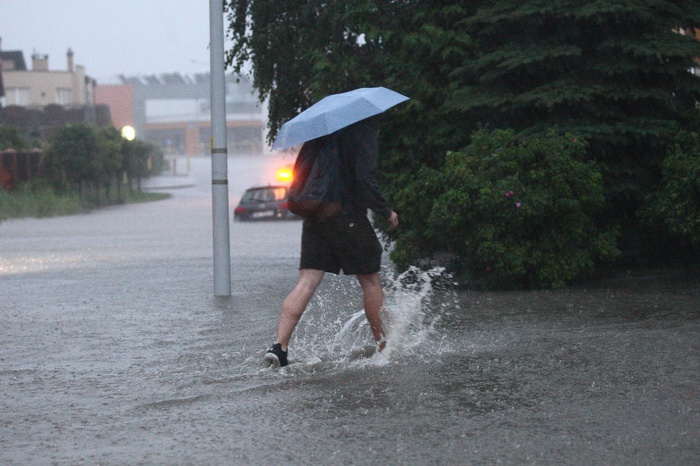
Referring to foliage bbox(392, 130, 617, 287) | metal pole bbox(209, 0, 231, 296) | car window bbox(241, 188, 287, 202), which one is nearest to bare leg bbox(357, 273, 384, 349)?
foliage bbox(392, 130, 617, 287)

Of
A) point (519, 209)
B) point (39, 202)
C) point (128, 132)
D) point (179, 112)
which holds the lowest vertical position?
point (39, 202)

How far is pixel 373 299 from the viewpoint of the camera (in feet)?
24.2

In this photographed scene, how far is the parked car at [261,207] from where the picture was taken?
121 ft

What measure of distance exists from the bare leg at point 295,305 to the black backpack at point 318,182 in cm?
36

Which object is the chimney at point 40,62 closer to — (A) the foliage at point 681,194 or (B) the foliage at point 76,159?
(B) the foliage at point 76,159

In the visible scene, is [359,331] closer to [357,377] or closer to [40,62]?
[357,377]

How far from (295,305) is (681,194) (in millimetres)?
5782

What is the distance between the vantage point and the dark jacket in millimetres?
7117

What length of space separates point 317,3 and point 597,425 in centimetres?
1055

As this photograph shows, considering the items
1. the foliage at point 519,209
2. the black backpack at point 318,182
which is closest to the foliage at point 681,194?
the foliage at point 519,209

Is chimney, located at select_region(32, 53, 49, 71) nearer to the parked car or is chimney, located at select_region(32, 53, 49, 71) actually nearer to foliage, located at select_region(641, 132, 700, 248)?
the parked car

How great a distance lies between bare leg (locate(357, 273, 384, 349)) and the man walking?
5cm

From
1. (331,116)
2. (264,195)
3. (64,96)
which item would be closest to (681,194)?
(331,116)

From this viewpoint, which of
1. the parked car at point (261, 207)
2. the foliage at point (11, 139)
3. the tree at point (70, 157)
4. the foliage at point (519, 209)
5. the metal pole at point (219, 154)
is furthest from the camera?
the foliage at point (11, 139)
